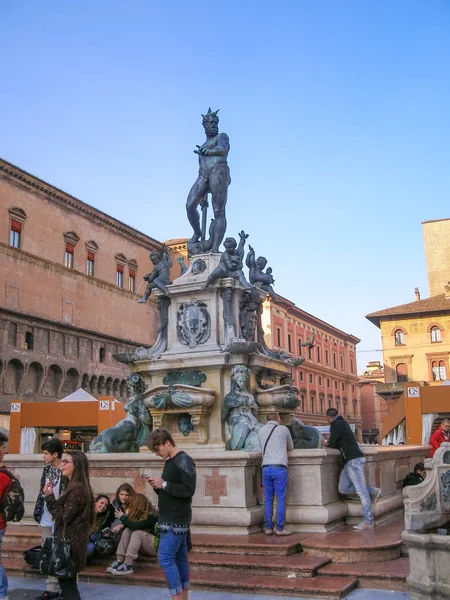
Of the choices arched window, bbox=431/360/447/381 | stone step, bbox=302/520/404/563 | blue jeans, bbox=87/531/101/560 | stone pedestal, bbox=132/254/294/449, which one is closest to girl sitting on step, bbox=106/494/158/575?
blue jeans, bbox=87/531/101/560

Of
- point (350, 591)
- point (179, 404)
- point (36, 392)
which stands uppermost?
point (36, 392)

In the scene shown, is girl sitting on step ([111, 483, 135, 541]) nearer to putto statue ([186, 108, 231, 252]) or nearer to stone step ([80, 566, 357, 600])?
stone step ([80, 566, 357, 600])

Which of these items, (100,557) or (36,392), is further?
(36,392)

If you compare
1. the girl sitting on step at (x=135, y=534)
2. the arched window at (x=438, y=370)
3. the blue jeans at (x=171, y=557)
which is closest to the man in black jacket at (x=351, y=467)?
the girl sitting on step at (x=135, y=534)

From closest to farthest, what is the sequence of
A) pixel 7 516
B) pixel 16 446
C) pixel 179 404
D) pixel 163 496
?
pixel 163 496
pixel 7 516
pixel 179 404
pixel 16 446

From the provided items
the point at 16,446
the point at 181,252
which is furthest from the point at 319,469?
the point at 181,252

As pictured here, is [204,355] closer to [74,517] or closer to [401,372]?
[74,517]

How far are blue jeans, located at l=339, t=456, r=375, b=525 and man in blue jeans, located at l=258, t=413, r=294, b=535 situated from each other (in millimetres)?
1010

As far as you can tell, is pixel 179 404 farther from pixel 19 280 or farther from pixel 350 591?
pixel 19 280

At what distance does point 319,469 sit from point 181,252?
50623 millimetres

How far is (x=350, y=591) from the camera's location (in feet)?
20.2

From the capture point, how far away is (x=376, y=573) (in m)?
6.36

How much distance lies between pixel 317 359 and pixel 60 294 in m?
32.8

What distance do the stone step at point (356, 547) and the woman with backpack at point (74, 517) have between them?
2880 mm
